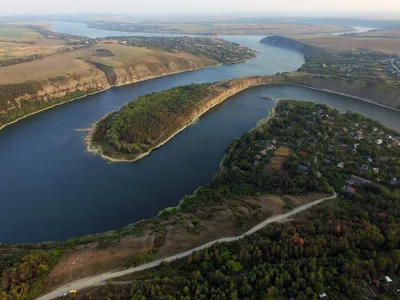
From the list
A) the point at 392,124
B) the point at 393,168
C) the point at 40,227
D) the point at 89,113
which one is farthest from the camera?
the point at 89,113

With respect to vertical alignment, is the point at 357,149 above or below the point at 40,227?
above

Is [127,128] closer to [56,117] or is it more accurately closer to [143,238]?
[56,117]

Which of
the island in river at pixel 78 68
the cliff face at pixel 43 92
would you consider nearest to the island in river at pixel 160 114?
the cliff face at pixel 43 92

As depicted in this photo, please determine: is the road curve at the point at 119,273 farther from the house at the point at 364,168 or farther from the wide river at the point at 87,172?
the house at the point at 364,168

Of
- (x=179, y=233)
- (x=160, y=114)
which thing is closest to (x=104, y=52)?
(x=160, y=114)

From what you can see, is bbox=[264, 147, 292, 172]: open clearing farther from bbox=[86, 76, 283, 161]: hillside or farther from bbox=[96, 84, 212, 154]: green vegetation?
bbox=[96, 84, 212, 154]: green vegetation

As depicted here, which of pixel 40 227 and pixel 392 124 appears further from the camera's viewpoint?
pixel 392 124

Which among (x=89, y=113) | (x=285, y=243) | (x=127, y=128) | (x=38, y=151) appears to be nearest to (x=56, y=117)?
(x=89, y=113)

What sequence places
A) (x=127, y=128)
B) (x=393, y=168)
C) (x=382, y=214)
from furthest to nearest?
(x=127, y=128) < (x=393, y=168) < (x=382, y=214)
